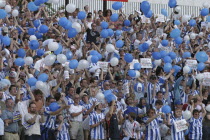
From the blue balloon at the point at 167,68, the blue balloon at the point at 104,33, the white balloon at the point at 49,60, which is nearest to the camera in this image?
the white balloon at the point at 49,60

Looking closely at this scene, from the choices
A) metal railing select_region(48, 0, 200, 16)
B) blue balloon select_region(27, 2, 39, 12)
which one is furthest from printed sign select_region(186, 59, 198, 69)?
metal railing select_region(48, 0, 200, 16)

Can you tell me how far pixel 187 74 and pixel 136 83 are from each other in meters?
1.85

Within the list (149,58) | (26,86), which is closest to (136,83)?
(149,58)

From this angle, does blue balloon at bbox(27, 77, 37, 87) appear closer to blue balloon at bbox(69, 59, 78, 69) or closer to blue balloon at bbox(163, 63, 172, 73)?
blue balloon at bbox(69, 59, 78, 69)

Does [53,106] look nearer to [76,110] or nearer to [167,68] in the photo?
[76,110]

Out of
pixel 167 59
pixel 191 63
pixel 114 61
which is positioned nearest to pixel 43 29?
pixel 114 61

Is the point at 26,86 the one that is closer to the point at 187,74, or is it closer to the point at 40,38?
the point at 40,38

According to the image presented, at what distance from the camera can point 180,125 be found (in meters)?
18.7

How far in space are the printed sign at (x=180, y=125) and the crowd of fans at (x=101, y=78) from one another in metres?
0.02

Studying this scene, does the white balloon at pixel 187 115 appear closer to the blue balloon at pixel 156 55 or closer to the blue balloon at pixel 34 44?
the blue balloon at pixel 156 55

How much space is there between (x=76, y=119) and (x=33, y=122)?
1604 millimetres

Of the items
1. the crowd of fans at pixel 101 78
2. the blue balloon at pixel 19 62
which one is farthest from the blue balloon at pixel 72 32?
the blue balloon at pixel 19 62

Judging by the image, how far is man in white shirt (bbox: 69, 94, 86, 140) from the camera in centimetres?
1833

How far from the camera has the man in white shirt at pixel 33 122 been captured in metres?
17.1
